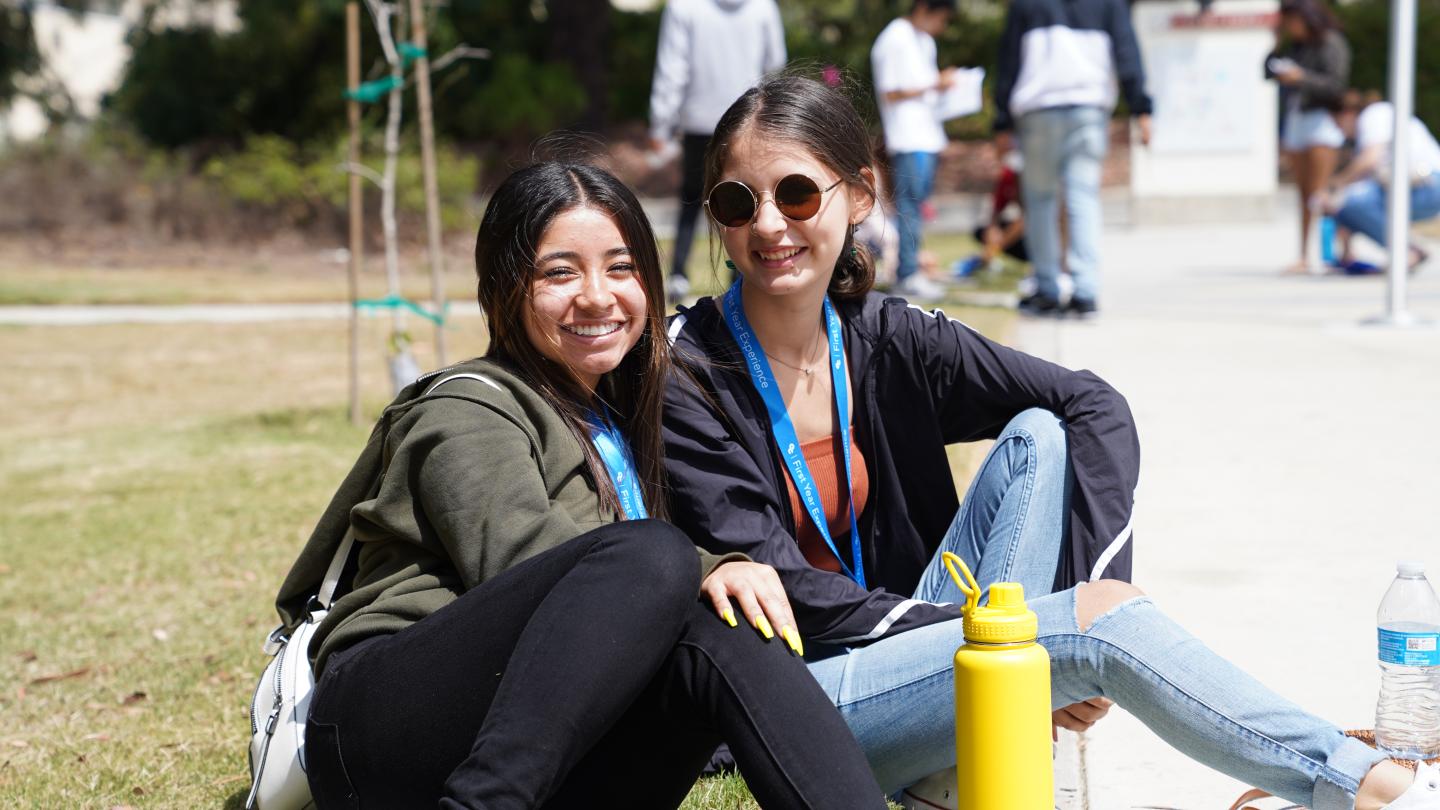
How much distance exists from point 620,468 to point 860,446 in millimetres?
574

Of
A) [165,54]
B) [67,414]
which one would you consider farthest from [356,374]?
[165,54]

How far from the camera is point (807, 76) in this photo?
122 inches

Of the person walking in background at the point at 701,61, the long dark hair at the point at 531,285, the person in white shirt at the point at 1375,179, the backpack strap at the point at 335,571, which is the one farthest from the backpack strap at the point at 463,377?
the person in white shirt at the point at 1375,179

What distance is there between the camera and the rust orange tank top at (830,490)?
289 centimetres

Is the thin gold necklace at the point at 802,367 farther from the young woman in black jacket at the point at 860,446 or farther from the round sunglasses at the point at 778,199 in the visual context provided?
the round sunglasses at the point at 778,199

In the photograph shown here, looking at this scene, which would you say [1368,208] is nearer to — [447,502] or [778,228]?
[778,228]

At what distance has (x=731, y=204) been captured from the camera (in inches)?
112

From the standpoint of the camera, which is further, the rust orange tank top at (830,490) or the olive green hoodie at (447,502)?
the rust orange tank top at (830,490)

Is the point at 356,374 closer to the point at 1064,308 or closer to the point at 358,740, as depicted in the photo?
the point at 1064,308

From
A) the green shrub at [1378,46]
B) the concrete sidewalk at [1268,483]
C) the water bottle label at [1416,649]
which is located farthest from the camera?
the green shrub at [1378,46]

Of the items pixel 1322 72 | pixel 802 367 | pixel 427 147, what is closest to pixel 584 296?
pixel 802 367

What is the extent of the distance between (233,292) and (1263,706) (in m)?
12.8

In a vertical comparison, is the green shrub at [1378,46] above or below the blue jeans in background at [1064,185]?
above

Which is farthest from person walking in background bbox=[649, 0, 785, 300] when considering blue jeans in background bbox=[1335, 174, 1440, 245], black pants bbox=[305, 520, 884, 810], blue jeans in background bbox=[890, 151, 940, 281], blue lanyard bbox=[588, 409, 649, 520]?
black pants bbox=[305, 520, 884, 810]
